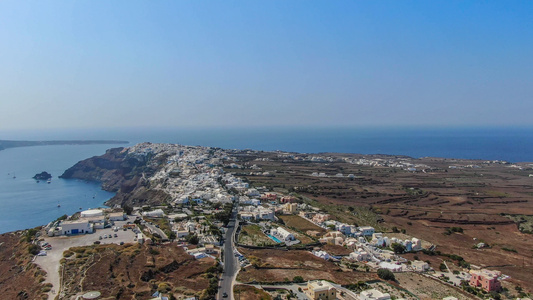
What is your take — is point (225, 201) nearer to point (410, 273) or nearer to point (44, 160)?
point (410, 273)

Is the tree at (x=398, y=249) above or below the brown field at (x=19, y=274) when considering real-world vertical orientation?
below

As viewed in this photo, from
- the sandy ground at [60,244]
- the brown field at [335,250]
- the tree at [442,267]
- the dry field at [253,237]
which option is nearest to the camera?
the sandy ground at [60,244]

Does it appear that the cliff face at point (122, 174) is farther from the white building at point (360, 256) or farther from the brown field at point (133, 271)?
the white building at point (360, 256)

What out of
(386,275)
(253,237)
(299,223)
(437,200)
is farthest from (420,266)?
(437,200)

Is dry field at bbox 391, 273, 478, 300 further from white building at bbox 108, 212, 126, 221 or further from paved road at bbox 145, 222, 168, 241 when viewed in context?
white building at bbox 108, 212, 126, 221

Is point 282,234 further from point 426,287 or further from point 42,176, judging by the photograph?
point 42,176

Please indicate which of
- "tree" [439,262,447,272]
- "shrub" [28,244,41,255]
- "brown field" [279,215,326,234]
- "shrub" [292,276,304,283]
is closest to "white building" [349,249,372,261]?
"tree" [439,262,447,272]

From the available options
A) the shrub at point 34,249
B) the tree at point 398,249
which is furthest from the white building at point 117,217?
the tree at point 398,249
